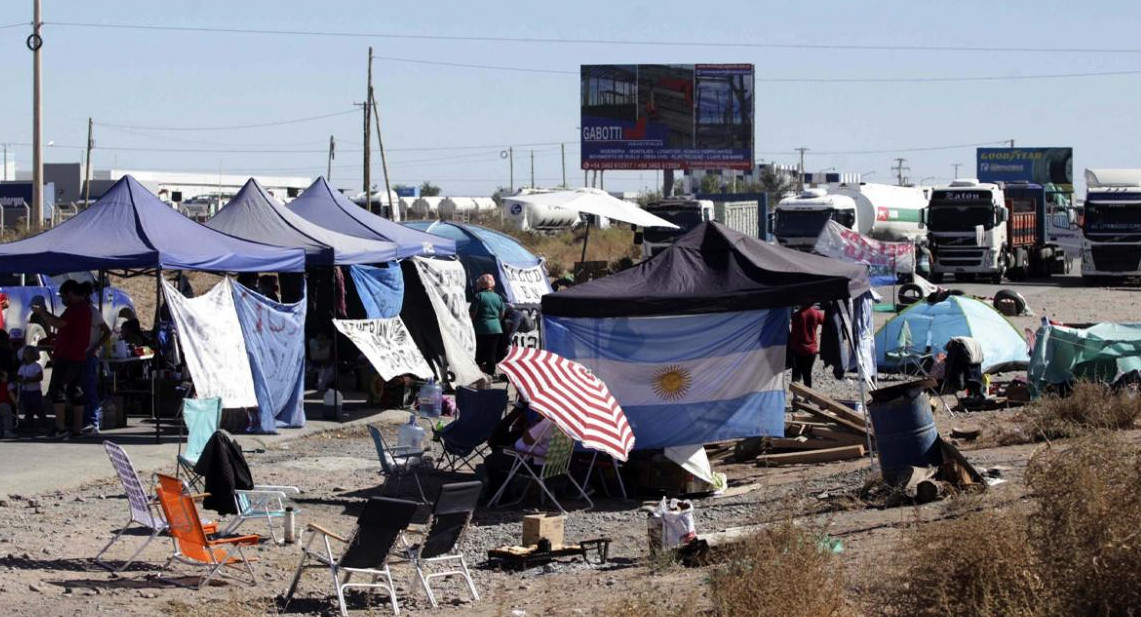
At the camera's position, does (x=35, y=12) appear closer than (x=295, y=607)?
No

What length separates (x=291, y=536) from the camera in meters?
11.4

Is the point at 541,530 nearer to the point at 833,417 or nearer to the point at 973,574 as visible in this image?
the point at 973,574

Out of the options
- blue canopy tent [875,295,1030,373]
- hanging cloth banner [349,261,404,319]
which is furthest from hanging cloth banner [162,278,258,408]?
blue canopy tent [875,295,1030,373]

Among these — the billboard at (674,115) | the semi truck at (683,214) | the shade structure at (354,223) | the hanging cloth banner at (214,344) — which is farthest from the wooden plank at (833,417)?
the billboard at (674,115)

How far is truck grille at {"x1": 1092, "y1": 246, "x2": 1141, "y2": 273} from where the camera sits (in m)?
42.1

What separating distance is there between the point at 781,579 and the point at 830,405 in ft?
25.9

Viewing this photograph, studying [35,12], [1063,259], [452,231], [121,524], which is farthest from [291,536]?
[1063,259]

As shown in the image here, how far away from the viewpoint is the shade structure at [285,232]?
1834 cm

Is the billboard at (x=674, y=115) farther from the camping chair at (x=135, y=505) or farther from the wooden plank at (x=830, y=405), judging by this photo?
the camping chair at (x=135, y=505)

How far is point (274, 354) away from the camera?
16781 millimetres

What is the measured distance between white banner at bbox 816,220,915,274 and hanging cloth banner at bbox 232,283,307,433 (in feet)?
48.4

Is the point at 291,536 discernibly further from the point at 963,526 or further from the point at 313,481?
the point at 963,526

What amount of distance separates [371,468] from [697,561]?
5544mm

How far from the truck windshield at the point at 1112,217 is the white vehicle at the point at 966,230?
2.76 metres
